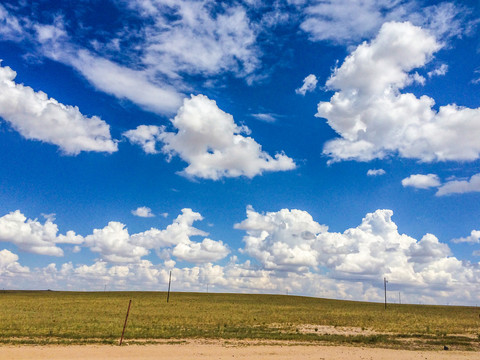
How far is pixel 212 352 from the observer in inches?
961

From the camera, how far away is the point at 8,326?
3603 centimetres

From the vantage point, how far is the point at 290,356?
23328 millimetres

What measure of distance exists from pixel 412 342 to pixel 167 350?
20.1 metres

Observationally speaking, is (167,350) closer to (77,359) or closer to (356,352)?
(77,359)

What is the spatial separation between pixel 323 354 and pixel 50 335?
21.4 meters

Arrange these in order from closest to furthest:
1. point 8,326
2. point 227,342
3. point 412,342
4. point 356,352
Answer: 1. point 356,352
2. point 227,342
3. point 412,342
4. point 8,326

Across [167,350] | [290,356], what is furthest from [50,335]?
[290,356]

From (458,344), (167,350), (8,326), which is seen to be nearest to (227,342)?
(167,350)

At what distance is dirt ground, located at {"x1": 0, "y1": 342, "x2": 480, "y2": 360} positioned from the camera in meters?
22.5

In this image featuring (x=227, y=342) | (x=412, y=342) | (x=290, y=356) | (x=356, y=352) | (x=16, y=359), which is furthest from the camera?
(x=412, y=342)

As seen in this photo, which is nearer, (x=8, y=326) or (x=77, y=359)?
(x=77, y=359)

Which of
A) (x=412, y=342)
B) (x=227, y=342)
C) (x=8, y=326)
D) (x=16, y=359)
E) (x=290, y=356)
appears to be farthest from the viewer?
(x=8, y=326)

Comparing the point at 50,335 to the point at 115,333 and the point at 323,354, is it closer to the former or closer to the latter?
the point at 115,333

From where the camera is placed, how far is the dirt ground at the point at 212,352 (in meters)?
22.5
